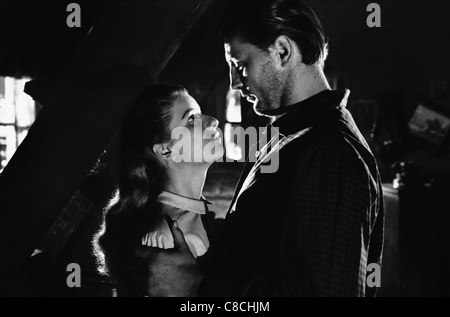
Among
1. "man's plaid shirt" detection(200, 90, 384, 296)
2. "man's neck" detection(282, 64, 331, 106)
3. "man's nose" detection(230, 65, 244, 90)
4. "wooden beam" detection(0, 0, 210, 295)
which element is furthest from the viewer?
"wooden beam" detection(0, 0, 210, 295)

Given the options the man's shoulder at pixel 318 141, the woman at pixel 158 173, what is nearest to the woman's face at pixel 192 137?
the woman at pixel 158 173

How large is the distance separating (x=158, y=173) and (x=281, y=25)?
88 centimetres

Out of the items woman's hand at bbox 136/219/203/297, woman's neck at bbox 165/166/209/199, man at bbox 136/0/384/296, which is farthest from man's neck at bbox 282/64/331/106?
woman's hand at bbox 136/219/203/297

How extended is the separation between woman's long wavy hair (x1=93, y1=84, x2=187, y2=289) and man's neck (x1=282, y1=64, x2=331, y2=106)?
596 millimetres

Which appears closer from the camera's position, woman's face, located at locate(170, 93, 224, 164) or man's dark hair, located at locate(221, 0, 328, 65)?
man's dark hair, located at locate(221, 0, 328, 65)

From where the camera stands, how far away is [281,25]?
1954mm

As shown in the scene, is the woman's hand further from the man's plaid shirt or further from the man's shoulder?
the man's shoulder

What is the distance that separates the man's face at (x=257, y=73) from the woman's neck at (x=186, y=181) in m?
0.41

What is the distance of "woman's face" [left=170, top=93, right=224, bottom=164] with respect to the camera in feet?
7.21

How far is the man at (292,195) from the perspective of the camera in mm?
1486

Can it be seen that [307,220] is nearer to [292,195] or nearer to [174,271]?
[292,195]
